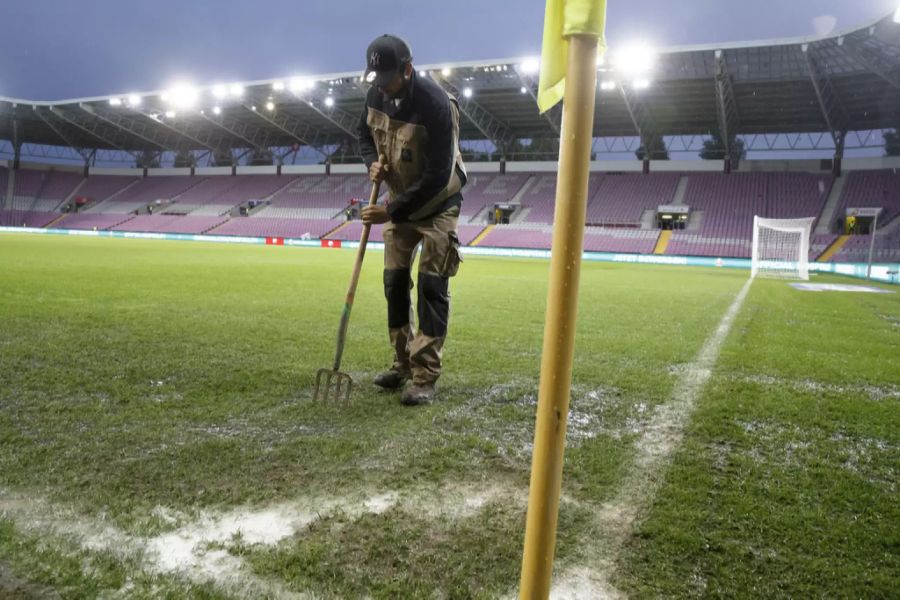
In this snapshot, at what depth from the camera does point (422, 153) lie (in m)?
3.61

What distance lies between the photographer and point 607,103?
121 ft

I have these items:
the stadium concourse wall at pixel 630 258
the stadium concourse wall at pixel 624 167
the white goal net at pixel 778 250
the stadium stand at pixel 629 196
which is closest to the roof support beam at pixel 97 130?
the stadium concourse wall at pixel 624 167

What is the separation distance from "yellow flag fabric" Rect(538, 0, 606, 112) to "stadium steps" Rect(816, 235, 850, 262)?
3365cm

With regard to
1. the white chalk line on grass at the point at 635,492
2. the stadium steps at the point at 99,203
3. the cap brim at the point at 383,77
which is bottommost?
the white chalk line on grass at the point at 635,492

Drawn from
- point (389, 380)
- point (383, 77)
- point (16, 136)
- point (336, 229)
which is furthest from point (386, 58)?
point (16, 136)

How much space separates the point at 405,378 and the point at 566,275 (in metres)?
2.88

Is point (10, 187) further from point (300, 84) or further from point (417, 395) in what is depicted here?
point (417, 395)

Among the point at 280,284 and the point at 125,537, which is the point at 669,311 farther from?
the point at 125,537

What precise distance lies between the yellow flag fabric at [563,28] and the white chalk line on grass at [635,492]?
4.04 ft

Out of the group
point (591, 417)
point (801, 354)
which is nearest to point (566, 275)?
point (591, 417)

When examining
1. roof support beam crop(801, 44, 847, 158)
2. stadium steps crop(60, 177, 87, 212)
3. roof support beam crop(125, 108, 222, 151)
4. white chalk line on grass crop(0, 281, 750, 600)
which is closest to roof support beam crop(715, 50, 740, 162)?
roof support beam crop(801, 44, 847, 158)

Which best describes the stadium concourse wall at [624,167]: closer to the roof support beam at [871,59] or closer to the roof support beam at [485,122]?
the roof support beam at [485,122]

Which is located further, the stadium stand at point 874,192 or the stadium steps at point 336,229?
the stadium steps at point 336,229

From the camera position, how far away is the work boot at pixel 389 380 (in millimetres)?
3708
